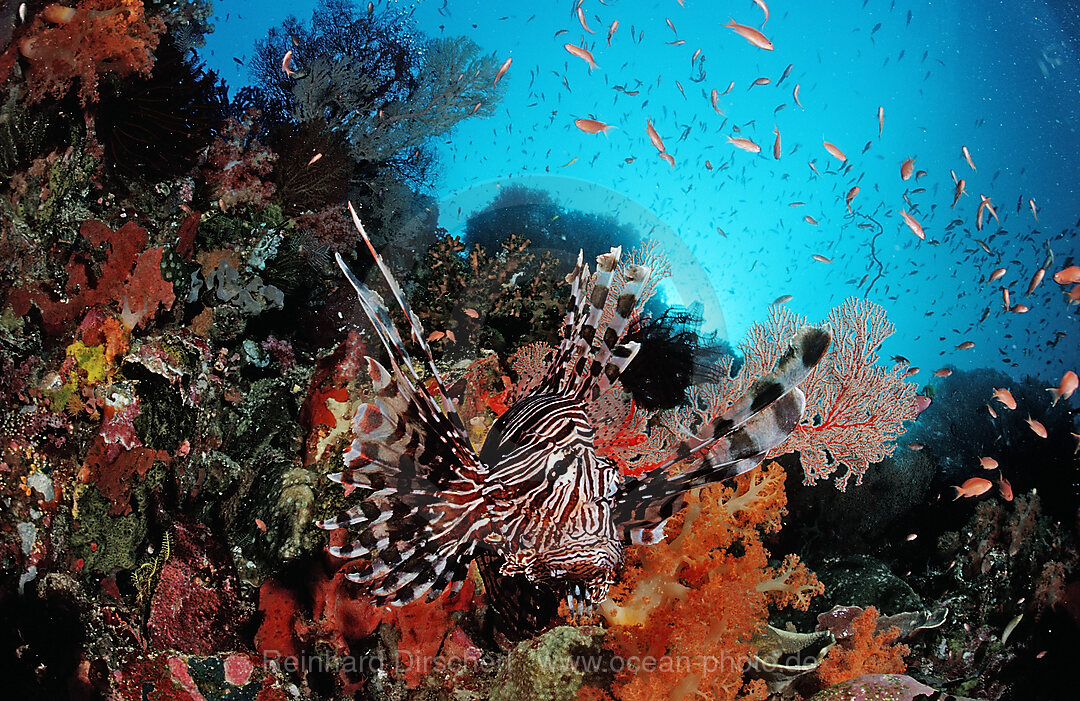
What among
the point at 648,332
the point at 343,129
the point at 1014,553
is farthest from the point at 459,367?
the point at 1014,553

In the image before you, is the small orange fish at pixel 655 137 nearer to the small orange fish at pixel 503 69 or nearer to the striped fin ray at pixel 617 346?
the small orange fish at pixel 503 69

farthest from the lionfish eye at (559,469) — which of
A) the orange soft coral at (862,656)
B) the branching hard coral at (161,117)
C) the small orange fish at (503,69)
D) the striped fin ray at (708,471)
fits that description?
the small orange fish at (503,69)

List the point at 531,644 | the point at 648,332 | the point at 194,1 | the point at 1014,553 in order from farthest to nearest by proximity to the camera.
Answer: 1. the point at 1014,553
2. the point at 648,332
3. the point at 194,1
4. the point at 531,644

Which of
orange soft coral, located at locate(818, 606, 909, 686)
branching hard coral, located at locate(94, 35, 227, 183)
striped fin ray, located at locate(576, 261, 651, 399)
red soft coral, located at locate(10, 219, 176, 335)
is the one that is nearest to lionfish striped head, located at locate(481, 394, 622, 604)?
striped fin ray, located at locate(576, 261, 651, 399)

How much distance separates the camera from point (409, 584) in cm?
197

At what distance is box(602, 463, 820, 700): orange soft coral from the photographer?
7.86 feet

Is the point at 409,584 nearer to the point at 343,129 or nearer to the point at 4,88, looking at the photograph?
the point at 4,88

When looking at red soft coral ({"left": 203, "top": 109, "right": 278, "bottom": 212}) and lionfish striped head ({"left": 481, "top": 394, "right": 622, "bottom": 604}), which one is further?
red soft coral ({"left": 203, "top": 109, "right": 278, "bottom": 212})

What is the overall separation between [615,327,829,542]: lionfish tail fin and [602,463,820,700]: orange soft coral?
3.33 ft

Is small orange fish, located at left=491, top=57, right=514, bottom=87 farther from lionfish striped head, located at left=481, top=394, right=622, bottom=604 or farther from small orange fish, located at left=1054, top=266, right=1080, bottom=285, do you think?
small orange fish, located at left=1054, top=266, right=1080, bottom=285

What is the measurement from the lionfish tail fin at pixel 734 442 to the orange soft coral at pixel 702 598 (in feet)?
3.33

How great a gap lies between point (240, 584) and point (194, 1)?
4.74 metres

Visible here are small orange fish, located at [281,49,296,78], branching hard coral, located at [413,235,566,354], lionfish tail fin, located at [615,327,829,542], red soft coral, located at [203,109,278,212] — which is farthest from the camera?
small orange fish, located at [281,49,296,78]

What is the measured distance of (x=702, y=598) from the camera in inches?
99.3
